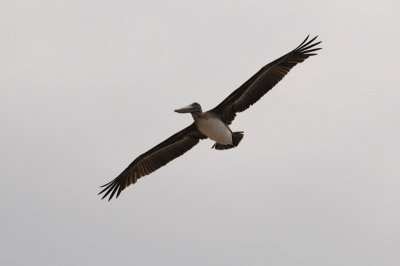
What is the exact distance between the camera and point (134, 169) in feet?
90.4

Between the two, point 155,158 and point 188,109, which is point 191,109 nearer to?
point 188,109

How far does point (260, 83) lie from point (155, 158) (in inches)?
154

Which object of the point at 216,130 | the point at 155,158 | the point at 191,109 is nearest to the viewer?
the point at 216,130

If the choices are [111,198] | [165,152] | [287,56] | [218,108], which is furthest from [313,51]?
[111,198]

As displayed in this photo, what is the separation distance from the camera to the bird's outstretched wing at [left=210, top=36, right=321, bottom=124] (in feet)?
82.5

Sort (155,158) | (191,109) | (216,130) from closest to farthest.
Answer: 1. (216,130)
2. (191,109)
3. (155,158)

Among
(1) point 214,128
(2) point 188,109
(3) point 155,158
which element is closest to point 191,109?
(2) point 188,109

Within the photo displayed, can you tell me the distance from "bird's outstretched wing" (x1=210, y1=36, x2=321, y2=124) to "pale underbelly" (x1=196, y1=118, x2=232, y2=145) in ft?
1.19

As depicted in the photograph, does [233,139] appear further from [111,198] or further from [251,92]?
[111,198]

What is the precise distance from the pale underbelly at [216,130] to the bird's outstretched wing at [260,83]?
1.19 ft

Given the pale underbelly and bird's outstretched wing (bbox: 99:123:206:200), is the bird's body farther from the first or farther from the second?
bird's outstretched wing (bbox: 99:123:206:200)

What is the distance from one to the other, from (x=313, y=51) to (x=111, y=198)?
690 centimetres

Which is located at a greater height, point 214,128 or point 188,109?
point 188,109

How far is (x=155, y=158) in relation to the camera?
2741 cm
